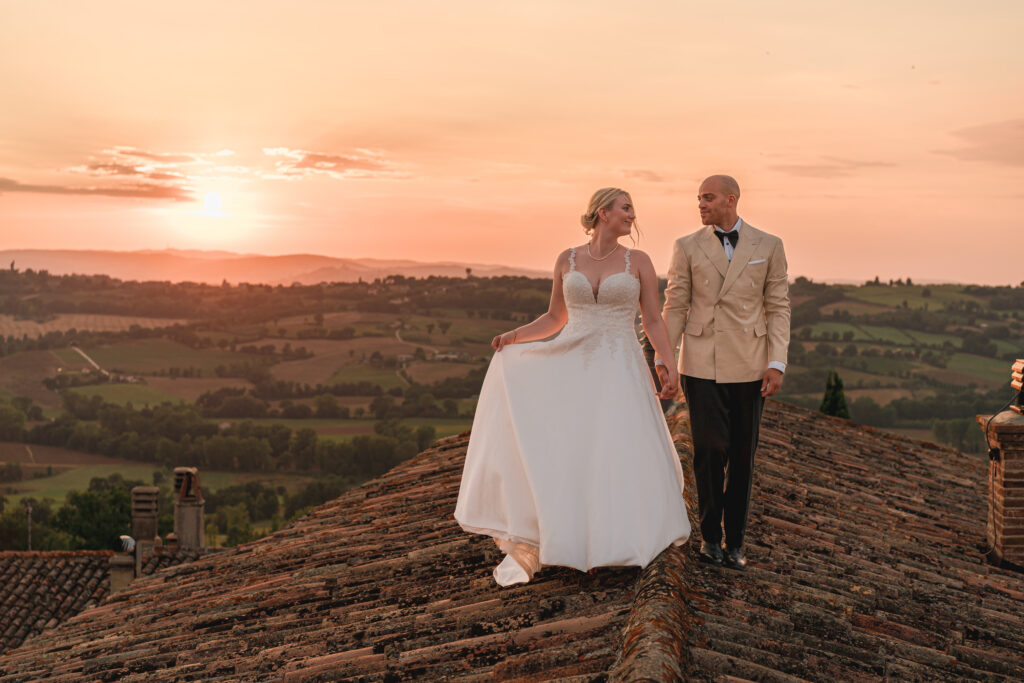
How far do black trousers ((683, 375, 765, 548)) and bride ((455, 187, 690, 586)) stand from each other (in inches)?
8.3

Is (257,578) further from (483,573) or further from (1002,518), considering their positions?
(1002,518)

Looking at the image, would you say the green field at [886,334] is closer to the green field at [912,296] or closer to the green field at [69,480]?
the green field at [912,296]

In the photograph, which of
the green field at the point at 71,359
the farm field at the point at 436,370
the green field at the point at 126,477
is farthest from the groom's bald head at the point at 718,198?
the green field at the point at 71,359

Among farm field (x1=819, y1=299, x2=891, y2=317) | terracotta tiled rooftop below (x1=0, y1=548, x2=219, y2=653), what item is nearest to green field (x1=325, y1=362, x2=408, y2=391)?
farm field (x1=819, y1=299, x2=891, y2=317)

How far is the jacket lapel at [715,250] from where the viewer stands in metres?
5.05

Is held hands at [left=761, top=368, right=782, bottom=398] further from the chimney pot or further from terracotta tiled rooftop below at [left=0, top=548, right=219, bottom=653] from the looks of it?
terracotta tiled rooftop below at [left=0, top=548, right=219, bottom=653]

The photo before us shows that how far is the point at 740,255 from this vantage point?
5027mm

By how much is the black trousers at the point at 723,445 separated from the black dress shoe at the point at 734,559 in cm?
10

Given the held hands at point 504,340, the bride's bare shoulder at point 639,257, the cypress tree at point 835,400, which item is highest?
the bride's bare shoulder at point 639,257

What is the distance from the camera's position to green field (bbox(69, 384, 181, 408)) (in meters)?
97.0

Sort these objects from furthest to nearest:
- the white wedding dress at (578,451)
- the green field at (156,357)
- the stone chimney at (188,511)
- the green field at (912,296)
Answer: the green field at (156,357)
the green field at (912,296)
the stone chimney at (188,511)
the white wedding dress at (578,451)

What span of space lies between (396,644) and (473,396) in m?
87.9

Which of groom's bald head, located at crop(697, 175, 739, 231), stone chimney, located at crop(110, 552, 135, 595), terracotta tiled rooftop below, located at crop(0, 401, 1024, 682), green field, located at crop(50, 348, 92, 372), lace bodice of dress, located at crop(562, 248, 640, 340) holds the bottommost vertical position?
green field, located at crop(50, 348, 92, 372)

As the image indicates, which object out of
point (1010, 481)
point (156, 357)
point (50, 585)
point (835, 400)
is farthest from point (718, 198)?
point (156, 357)
